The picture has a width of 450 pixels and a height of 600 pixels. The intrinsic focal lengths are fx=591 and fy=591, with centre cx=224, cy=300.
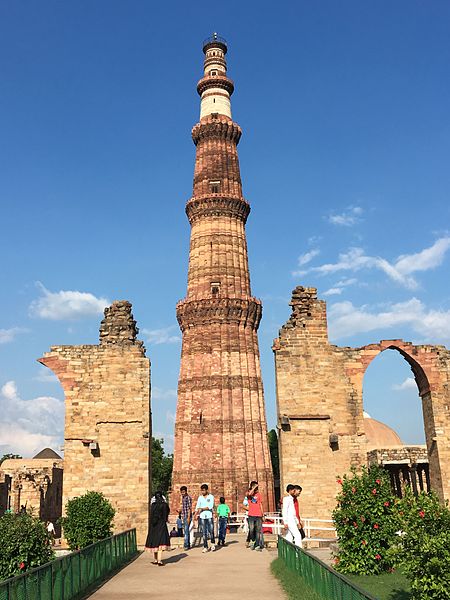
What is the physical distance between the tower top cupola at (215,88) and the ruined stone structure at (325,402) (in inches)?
706

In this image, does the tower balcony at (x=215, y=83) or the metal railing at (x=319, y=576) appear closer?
the metal railing at (x=319, y=576)

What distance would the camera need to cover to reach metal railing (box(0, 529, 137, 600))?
5852 mm

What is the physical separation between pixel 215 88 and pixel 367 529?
27167 millimetres

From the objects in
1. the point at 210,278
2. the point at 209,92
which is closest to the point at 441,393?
the point at 210,278

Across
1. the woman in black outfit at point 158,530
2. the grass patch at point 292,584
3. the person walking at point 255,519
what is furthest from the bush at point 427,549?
the person walking at point 255,519

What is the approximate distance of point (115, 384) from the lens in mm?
15586

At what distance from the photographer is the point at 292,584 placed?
312 inches

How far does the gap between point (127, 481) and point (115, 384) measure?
2.48m

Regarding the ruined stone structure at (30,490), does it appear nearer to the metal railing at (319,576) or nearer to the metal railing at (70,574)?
the metal railing at (70,574)

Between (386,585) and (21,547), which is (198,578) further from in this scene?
(21,547)

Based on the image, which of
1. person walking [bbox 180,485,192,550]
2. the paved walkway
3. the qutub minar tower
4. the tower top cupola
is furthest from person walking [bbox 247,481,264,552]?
the tower top cupola

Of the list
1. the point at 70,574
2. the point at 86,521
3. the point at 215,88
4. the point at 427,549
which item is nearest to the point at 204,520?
the point at 86,521

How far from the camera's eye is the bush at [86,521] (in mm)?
11586

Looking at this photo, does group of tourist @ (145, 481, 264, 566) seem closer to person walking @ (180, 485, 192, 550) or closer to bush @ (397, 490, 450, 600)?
person walking @ (180, 485, 192, 550)
